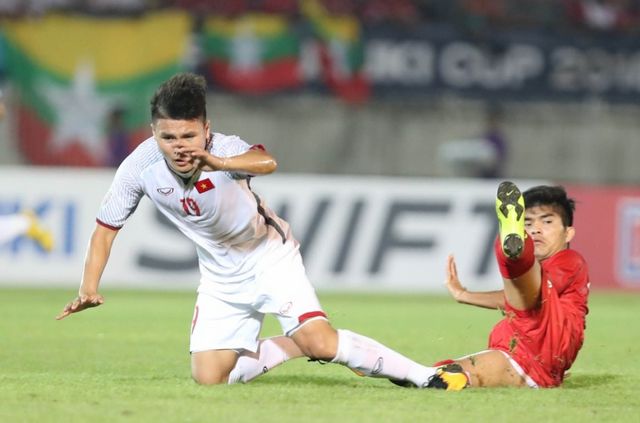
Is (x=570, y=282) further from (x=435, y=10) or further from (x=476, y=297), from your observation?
(x=435, y=10)

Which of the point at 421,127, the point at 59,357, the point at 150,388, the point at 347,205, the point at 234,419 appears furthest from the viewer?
the point at 421,127

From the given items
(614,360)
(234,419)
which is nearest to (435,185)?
(614,360)

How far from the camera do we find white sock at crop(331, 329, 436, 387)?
5.77 metres

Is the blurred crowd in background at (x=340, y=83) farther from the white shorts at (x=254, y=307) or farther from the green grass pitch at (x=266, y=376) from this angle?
the white shorts at (x=254, y=307)

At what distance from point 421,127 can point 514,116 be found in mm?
1267

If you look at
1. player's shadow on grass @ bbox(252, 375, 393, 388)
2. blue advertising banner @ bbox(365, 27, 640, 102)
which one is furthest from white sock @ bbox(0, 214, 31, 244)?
blue advertising banner @ bbox(365, 27, 640, 102)

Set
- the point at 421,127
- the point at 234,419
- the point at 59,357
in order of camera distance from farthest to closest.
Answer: the point at 421,127
the point at 59,357
the point at 234,419

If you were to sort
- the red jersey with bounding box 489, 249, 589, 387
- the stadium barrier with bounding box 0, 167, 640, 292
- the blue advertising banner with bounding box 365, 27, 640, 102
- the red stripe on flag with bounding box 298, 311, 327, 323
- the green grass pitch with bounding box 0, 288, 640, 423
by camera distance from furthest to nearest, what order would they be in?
the blue advertising banner with bounding box 365, 27, 640, 102 < the stadium barrier with bounding box 0, 167, 640, 292 < the red jersey with bounding box 489, 249, 589, 387 < the red stripe on flag with bounding box 298, 311, 327, 323 < the green grass pitch with bounding box 0, 288, 640, 423

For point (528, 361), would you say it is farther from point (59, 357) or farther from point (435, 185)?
point (435, 185)

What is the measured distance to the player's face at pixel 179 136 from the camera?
568cm

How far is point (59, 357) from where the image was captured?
25.1ft

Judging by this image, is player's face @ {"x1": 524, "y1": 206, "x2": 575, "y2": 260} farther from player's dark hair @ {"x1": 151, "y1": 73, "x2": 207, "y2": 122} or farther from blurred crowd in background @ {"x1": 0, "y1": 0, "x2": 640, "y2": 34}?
blurred crowd in background @ {"x1": 0, "y1": 0, "x2": 640, "y2": 34}

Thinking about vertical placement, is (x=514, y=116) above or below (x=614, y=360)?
above

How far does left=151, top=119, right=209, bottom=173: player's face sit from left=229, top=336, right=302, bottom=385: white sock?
1.05 metres
